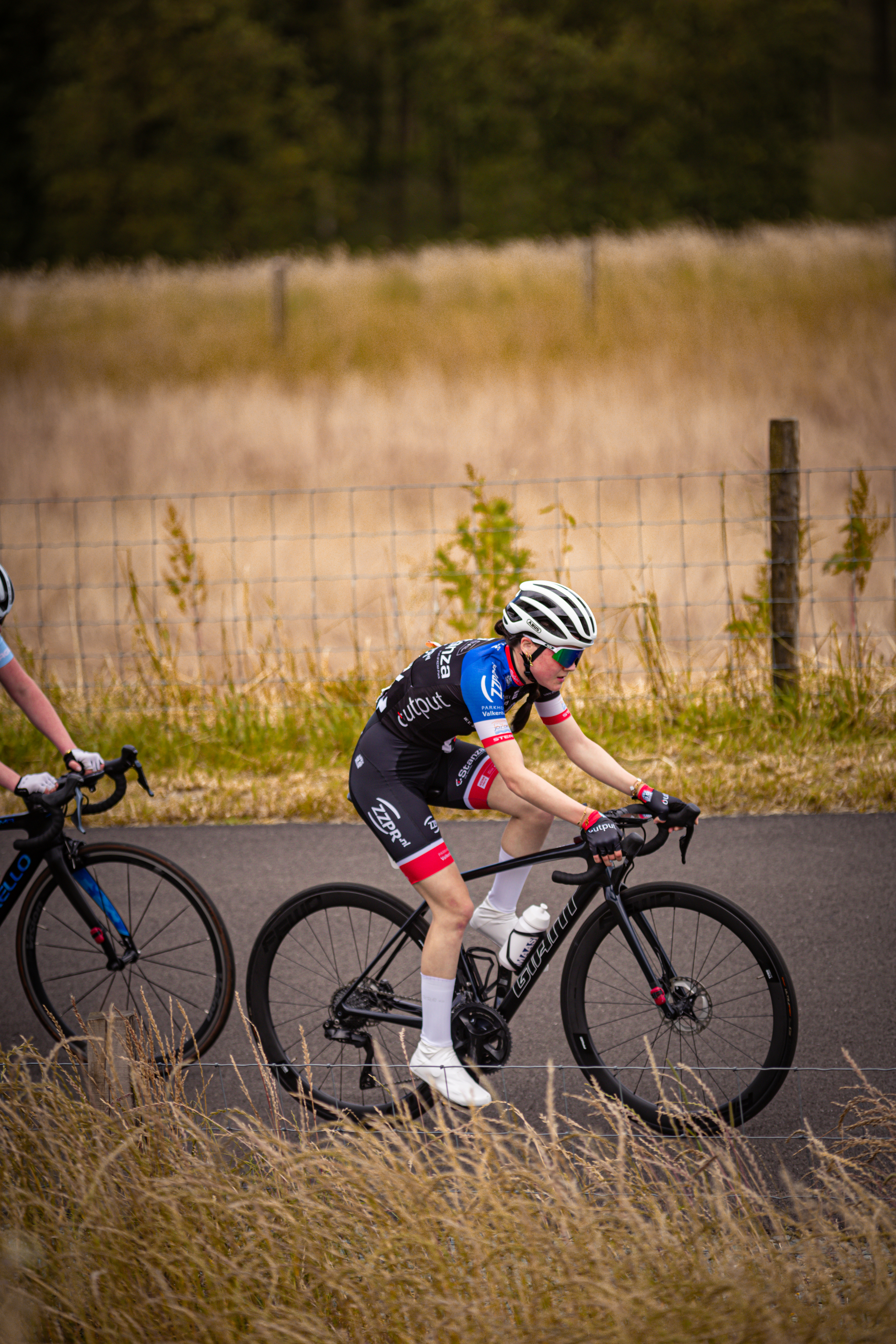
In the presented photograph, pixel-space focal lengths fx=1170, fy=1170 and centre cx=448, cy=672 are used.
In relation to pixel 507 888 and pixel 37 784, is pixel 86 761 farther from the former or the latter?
pixel 507 888

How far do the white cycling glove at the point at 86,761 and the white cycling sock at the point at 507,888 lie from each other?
58.5 inches

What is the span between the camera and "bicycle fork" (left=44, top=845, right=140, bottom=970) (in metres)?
4.35

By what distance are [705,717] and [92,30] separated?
4846 centimetres

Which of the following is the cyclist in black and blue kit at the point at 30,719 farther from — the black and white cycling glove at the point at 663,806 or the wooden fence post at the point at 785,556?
the wooden fence post at the point at 785,556

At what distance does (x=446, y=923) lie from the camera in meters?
3.87

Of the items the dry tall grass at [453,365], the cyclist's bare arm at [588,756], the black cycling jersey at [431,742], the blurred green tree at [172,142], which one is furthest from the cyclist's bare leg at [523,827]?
the blurred green tree at [172,142]

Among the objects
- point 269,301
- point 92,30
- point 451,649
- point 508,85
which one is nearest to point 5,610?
point 451,649

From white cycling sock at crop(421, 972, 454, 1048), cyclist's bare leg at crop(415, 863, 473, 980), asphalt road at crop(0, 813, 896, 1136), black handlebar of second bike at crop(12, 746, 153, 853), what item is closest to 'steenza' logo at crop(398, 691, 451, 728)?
cyclist's bare leg at crop(415, 863, 473, 980)

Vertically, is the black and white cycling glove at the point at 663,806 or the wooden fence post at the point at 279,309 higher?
the wooden fence post at the point at 279,309

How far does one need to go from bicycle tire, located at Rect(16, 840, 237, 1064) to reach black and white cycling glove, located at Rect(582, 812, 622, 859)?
1430 millimetres

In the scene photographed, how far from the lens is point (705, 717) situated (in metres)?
7.33

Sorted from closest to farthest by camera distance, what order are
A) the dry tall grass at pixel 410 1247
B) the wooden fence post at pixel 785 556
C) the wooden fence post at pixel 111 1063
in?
the dry tall grass at pixel 410 1247, the wooden fence post at pixel 111 1063, the wooden fence post at pixel 785 556

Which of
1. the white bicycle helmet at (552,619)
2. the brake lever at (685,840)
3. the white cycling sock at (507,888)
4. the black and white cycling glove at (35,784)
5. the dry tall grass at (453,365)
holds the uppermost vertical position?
the dry tall grass at (453,365)

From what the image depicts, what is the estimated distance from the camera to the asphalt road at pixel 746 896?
14.0 feet
